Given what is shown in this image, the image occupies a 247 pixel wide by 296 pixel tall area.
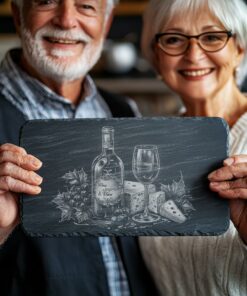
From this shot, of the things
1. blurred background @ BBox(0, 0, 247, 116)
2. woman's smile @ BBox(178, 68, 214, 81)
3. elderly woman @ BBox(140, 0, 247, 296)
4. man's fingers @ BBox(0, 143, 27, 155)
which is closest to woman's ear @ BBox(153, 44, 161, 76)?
elderly woman @ BBox(140, 0, 247, 296)

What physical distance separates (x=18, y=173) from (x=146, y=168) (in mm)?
259

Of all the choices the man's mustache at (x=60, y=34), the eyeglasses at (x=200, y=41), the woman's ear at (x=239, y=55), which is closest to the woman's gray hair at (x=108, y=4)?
the man's mustache at (x=60, y=34)

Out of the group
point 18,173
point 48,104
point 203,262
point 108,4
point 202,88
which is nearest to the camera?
point 18,173

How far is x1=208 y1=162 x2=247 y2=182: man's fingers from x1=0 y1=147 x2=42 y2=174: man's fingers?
0.36m

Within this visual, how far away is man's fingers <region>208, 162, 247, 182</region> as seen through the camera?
1160 millimetres

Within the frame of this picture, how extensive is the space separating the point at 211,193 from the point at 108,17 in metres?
0.72

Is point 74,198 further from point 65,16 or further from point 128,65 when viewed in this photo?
point 128,65

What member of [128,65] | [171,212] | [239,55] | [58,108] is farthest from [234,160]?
[128,65]

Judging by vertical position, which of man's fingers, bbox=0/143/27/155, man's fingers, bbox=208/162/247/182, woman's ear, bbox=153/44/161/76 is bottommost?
man's fingers, bbox=208/162/247/182

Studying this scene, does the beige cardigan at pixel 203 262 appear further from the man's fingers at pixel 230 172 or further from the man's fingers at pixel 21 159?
the man's fingers at pixel 21 159

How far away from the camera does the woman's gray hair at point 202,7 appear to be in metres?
1.39

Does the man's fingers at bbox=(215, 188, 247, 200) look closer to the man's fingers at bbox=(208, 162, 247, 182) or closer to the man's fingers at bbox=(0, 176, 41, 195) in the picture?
the man's fingers at bbox=(208, 162, 247, 182)

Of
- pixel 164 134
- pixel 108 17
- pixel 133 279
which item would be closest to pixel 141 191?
pixel 164 134

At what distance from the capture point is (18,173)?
1.16 metres
